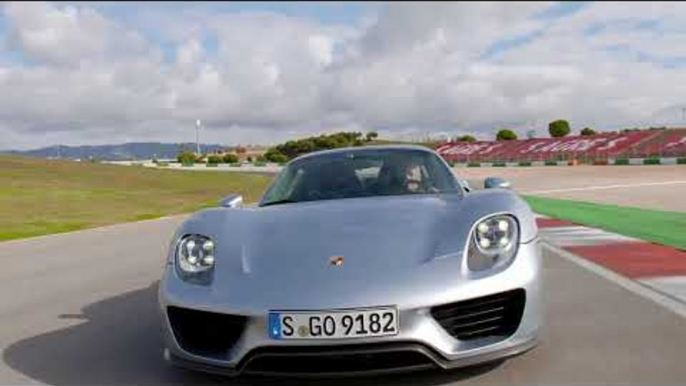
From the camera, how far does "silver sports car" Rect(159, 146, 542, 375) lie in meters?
3.40

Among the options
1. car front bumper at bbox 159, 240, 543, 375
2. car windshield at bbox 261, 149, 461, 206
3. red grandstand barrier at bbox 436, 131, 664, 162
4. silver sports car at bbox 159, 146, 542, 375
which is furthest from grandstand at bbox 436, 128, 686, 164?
car front bumper at bbox 159, 240, 543, 375

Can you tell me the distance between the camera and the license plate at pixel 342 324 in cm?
337

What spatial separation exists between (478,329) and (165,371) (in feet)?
5.81

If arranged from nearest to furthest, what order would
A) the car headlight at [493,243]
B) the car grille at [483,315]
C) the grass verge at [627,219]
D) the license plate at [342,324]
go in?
the license plate at [342,324] < the car grille at [483,315] < the car headlight at [493,243] < the grass verge at [627,219]

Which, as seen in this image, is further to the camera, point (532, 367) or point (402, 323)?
point (532, 367)

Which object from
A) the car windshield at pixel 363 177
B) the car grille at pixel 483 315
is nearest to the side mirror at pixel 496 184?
the car windshield at pixel 363 177

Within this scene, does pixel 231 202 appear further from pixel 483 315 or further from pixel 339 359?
pixel 483 315

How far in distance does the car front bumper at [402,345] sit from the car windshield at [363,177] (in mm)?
1401

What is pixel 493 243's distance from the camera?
12.9ft

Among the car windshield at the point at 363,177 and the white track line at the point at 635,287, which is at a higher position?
the car windshield at the point at 363,177

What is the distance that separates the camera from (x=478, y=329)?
359 cm

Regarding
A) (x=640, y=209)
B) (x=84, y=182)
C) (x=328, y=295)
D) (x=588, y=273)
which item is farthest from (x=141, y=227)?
(x=84, y=182)

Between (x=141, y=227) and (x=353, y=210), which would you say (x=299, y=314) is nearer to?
(x=353, y=210)

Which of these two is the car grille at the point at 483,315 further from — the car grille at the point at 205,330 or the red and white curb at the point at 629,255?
the red and white curb at the point at 629,255
